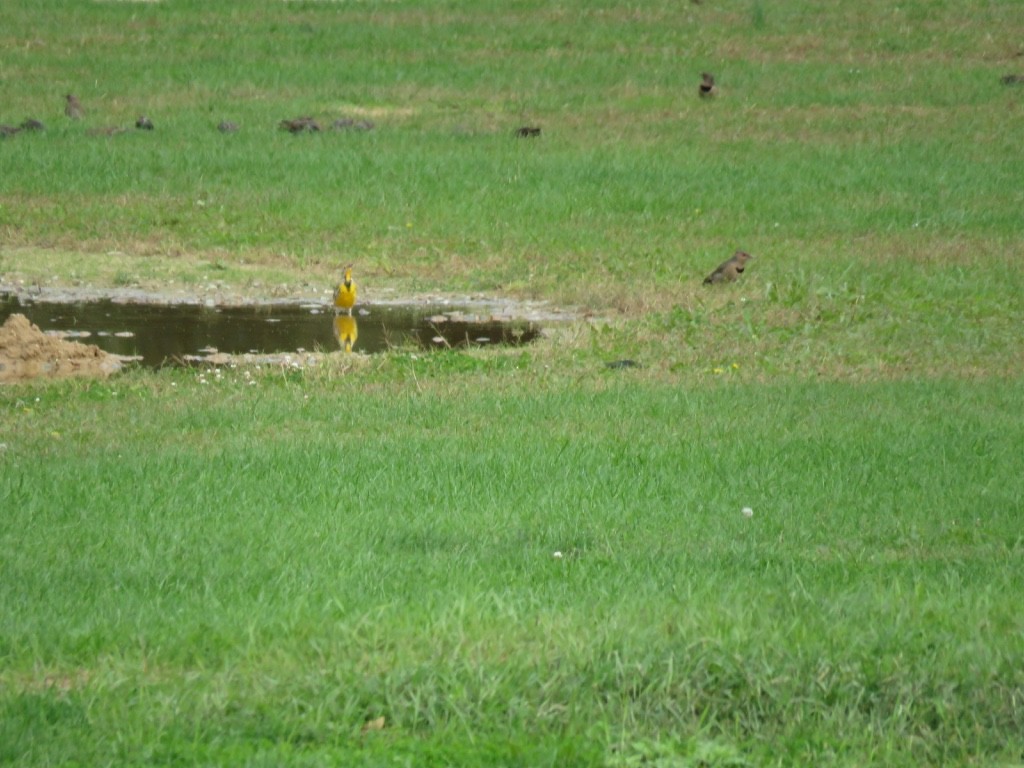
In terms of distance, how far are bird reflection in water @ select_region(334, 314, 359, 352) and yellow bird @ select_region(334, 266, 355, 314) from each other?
0.13 m

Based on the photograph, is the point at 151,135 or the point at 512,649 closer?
the point at 512,649

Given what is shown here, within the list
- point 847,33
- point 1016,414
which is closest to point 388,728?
point 1016,414

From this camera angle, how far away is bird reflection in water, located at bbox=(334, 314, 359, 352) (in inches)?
570

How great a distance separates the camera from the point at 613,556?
7.22 metres

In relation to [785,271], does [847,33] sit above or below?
above

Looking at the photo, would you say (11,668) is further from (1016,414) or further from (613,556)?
(1016,414)

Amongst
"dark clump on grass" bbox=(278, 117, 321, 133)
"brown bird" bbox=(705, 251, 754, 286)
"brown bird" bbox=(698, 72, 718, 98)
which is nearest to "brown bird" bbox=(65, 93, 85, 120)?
"dark clump on grass" bbox=(278, 117, 321, 133)

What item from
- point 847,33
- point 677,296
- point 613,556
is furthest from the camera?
point 847,33

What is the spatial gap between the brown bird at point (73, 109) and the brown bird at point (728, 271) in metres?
13.4

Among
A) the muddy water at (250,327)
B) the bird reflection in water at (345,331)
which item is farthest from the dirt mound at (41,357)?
the bird reflection in water at (345,331)

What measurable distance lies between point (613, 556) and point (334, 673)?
1.97 m

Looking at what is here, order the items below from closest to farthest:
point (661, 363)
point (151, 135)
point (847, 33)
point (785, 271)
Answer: point (661, 363)
point (785, 271)
point (151, 135)
point (847, 33)

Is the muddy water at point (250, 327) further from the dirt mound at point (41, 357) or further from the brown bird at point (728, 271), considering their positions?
the brown bird at point (728, 271)

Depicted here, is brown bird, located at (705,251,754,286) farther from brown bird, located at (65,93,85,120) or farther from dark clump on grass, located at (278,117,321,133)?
brown bird, located at (65,93,85,120)
